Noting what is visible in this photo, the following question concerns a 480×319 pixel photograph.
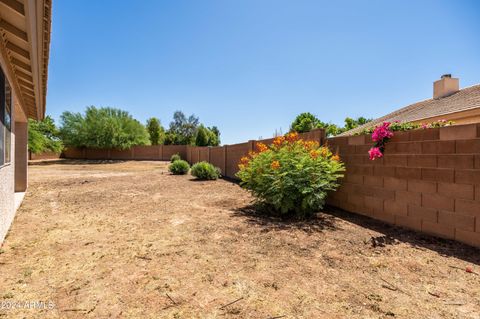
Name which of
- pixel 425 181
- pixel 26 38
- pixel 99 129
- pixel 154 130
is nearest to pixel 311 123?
pixel 99 129

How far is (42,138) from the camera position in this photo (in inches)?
814

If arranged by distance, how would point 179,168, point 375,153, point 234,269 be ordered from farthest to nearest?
point 179,168, point 375,153, point 234,269

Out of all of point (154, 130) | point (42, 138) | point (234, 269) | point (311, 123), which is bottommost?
point (234, 269)

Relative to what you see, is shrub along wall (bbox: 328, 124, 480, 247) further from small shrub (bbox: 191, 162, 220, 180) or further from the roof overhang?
small shrub (bbox: 191, 162, 220, 180)

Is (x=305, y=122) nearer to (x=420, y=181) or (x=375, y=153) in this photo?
(x=375, y=153)

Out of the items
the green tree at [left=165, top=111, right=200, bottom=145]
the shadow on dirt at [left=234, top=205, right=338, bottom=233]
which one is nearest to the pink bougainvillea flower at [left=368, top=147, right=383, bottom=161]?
the shadow on dirt at [left=234, top=205, right=338, bottom=233]

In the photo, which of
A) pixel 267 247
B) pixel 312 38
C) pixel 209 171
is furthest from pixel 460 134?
pixel 209 171

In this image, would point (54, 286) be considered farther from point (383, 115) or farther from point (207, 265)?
point (383, 115)

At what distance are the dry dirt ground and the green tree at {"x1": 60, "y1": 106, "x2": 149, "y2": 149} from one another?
29.0 meters

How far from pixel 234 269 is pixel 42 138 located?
24.3 meters

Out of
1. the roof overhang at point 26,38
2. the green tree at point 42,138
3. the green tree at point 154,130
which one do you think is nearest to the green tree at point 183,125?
the green tree at point 154,130

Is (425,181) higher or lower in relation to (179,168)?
higher

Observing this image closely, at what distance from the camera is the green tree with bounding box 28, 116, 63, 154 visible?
17938 millimetres

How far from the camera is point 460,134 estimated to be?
11.5 ft
